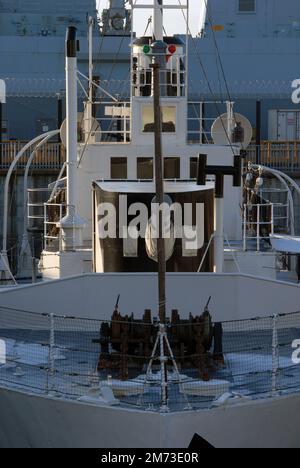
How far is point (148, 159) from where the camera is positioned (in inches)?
A: 872

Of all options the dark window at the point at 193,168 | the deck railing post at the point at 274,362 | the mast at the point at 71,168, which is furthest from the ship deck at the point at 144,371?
the dark window at the point at 193,168

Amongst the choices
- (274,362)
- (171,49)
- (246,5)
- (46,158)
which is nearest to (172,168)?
(171,49)

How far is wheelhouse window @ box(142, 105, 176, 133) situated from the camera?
22.2 m

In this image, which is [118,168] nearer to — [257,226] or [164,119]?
[164,119]

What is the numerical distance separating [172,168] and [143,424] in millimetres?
9854

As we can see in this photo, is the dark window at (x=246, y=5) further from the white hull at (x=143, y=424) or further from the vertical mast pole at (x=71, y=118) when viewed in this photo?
the white hull at (x=143, y=424)

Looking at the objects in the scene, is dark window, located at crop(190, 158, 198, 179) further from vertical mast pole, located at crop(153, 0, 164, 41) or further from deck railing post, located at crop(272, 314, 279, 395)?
deck railing post, located at crop(272, 314, 279, 395)

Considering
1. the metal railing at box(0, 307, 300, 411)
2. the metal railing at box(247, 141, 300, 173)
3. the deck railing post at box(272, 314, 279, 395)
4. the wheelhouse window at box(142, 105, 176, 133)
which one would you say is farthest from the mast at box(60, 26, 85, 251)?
the metal railing at box(247, 141, 300, 173)

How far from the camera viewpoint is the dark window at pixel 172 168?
22.0m

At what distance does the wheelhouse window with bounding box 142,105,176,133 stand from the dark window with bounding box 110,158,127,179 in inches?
30.4

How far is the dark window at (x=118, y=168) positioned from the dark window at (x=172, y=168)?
2.67 feet

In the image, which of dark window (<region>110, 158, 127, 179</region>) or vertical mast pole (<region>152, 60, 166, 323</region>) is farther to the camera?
dark window (<region>110, 158, 127, 179</region>)

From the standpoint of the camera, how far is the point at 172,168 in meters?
22.1

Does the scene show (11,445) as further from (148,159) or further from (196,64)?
(196,64)
